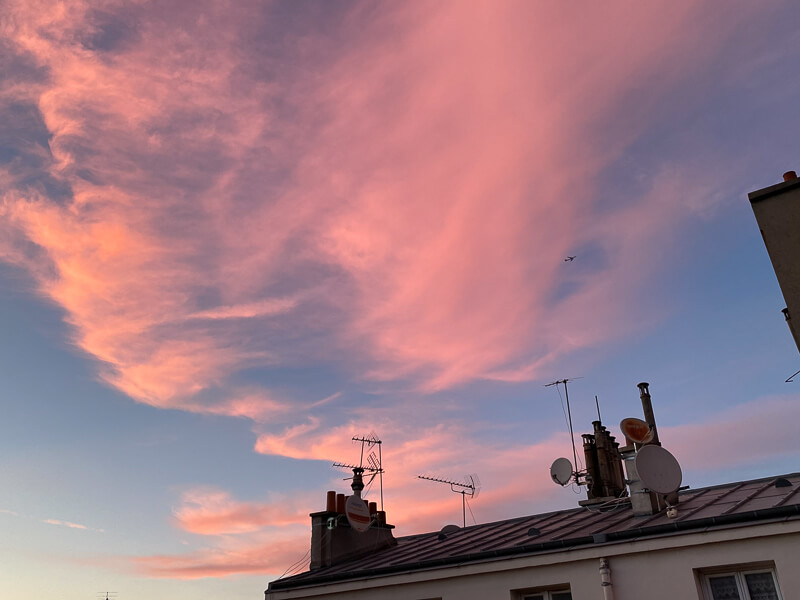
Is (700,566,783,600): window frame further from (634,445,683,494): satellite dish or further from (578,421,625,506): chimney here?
(578,421,625,506): chimney

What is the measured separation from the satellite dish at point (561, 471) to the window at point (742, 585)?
10.8 metres

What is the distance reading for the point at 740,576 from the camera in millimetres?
13336

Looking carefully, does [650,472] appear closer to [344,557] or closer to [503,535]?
[503,535]

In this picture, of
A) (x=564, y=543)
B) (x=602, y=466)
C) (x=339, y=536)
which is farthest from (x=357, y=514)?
(x=564, y=543)

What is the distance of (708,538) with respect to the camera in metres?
13.6

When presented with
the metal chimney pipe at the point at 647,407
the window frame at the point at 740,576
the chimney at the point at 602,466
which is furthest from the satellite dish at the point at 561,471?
the window frame at the point at 740,576

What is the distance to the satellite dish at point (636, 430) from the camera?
18203mm

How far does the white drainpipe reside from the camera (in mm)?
14438

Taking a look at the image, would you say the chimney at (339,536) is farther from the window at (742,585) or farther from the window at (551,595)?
the window at (742,585)

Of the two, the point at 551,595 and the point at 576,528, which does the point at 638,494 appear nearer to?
the point at 576,528

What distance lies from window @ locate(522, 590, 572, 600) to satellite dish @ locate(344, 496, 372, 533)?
1028cm

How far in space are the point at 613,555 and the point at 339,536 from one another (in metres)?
13.0

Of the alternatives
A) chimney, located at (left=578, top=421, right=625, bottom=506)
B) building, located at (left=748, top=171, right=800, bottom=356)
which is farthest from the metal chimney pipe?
building, located at (left=748, top=171, right=800, bottom=356)

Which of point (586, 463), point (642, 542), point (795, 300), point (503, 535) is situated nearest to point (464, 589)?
point (503, 535)
